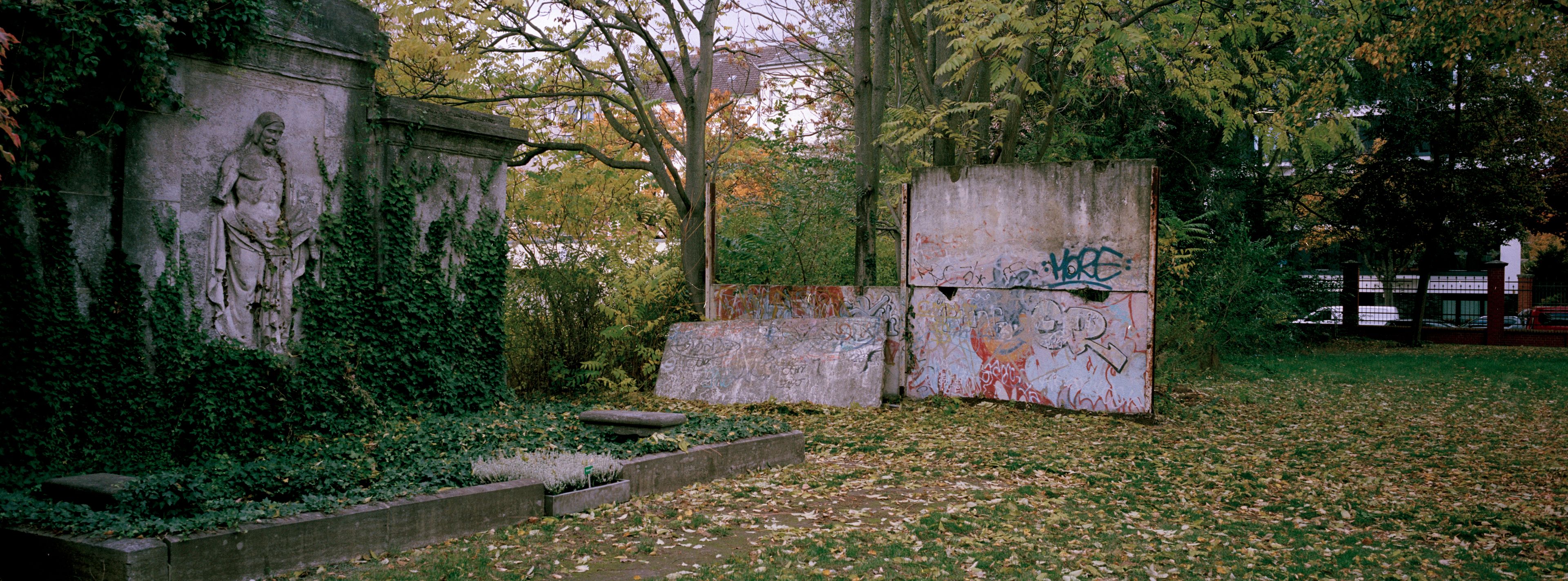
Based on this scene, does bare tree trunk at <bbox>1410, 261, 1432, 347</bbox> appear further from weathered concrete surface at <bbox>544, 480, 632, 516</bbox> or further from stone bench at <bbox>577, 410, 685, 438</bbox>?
weathered concrete surface at <bbox>544, 480, 632, 516</bbox>

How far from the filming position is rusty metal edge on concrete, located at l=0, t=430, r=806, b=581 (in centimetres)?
448

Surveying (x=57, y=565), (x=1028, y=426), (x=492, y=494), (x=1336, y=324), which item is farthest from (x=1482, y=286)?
(x=57, y=565)

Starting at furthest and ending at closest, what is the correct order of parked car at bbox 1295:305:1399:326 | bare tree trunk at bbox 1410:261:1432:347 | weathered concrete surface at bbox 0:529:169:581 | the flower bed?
bare tree trunk at bbox 1410:261:1432:347
parked car at bbox 1295:305:1399:326
the flower bed
weathered concrete surface at bbox 0:529:169:581

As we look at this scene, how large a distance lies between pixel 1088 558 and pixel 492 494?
362 cm

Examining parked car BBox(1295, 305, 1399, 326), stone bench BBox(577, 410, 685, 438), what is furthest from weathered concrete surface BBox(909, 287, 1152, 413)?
parked car BBox(1295, 305, 1399, 326)

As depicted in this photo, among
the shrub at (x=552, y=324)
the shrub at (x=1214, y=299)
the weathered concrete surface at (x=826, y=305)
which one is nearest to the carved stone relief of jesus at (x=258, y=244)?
the shrub at (x=552, y=324)

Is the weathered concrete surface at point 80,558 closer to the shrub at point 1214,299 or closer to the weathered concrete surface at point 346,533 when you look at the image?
the weathered concrete surface at point 346,533

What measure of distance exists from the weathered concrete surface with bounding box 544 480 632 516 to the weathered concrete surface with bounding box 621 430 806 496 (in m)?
0.11

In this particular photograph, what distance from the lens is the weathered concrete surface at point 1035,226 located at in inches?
436

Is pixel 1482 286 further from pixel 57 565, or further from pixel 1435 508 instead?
pixel 57 565

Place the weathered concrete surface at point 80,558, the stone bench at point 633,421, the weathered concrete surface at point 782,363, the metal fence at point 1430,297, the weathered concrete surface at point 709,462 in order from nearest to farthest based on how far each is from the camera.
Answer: the weathered concrete surface at point 80,558 < the weathered concrete surface at point 709,462 < the stone bench at point 633,421 < the weathered concrete surface at point 782,363 < the metal fence at point 1430,297

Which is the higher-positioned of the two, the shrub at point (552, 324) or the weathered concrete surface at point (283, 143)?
the weathered concrete surface at point (283, 143)

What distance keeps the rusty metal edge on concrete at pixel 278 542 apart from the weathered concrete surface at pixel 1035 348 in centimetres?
697

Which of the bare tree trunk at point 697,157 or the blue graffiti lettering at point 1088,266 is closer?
the blue graffiti lettering at point 1088,266
